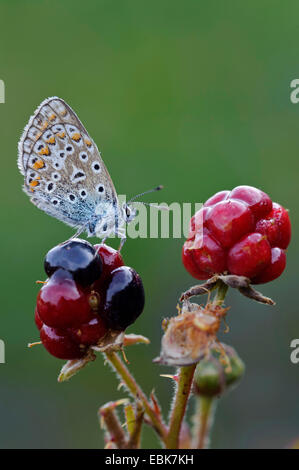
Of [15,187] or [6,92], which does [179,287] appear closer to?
[15,187]

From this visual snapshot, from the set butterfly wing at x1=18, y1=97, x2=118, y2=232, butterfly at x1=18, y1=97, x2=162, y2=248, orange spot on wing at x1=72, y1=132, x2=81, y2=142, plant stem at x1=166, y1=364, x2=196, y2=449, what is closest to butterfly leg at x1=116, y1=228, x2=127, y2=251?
butterfly at x1=18, y1=97, x2=162, y2=248

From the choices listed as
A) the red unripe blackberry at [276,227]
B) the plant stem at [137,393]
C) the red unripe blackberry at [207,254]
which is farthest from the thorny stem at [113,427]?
the red unripe blackberry at [276,227]

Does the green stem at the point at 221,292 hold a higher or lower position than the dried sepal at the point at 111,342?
higher

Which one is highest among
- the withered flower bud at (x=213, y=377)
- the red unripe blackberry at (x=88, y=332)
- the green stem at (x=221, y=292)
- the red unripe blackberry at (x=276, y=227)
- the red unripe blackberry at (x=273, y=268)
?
the red unripe blackberry at (x=276, y=227)

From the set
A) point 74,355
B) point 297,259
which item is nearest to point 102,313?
point 74,355

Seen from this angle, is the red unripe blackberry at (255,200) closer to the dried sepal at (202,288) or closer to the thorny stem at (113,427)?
the dried sepal at (202,288)

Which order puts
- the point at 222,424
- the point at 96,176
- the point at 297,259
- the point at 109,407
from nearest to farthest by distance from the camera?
the point at 109,407
the point at 96,176
the point at 222,424
the point at 297,259

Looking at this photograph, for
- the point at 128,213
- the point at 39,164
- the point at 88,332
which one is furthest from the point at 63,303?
the point at 39,164
